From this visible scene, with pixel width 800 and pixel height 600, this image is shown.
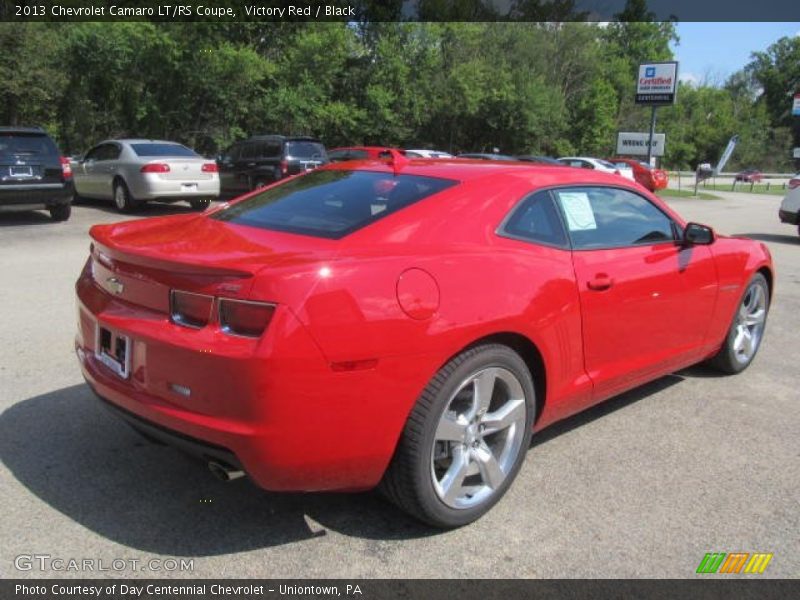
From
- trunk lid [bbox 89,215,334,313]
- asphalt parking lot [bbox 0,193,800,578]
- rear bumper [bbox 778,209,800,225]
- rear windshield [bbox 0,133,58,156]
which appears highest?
rear windshield [bbox 0,133,58,156]

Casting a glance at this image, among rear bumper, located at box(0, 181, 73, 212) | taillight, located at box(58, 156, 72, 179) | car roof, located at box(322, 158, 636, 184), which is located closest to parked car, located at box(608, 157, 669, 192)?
taillight, located at box(58, 156, 72, 179)

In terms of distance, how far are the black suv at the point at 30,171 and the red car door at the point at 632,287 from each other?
36.6ft

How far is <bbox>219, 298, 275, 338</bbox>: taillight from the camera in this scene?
252cm

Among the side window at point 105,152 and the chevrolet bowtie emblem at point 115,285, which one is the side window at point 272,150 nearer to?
the side window at point 105,152

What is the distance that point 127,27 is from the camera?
24.7 meters

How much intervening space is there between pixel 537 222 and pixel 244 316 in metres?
1.61

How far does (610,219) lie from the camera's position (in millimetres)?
3949

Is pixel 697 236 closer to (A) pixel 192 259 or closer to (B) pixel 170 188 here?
(A) pixel 192 259

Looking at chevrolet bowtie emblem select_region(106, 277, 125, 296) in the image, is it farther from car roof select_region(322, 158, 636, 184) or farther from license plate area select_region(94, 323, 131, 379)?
car roof select_region(322, 158, 636, 184)

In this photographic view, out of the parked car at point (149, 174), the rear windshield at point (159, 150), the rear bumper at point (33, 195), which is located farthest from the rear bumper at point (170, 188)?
the rear bumper at point (33, 195)

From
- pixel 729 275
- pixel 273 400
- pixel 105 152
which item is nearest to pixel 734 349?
pixel 729 275

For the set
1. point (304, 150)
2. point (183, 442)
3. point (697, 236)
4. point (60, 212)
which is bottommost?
point (60, 212)

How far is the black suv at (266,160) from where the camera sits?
1750 centimetres

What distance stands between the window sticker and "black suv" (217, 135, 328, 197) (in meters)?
13.5
